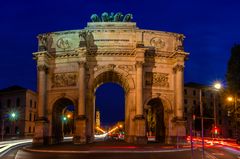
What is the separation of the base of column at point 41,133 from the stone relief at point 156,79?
12.6 metres

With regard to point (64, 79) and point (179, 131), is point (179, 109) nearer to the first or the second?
point (179, 131)

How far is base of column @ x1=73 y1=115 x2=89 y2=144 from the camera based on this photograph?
44406mm

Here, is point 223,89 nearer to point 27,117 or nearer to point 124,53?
point 124,53

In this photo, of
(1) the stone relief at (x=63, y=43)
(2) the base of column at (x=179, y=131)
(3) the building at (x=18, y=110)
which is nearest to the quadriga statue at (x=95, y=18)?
(1) the stone relief at (x=63, y=43)

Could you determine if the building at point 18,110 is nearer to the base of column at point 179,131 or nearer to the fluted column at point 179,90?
the base of column at point 179,131

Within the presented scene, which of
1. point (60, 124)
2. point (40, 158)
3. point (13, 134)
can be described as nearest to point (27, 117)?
point (13, 134)

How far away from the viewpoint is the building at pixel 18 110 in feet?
268

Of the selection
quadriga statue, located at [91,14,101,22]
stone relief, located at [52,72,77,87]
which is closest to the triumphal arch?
stone relief, located at [52,72,77,87]

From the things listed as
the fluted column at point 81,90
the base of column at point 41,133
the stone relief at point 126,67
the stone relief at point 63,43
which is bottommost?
the base of column at point 41,133

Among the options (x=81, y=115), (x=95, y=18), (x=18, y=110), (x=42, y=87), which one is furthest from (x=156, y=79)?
(x=18, y=110)

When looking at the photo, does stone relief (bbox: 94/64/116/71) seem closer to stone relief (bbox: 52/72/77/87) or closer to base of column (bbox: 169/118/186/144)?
stone relief (bbox: 52/72/77/87)

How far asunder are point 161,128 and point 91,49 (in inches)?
505

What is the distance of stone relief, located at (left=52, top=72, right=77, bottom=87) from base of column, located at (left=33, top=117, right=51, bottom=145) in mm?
4517

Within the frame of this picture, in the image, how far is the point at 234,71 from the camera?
39375 millimetres
